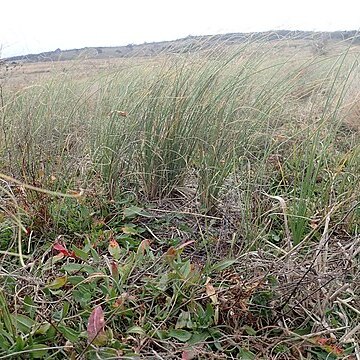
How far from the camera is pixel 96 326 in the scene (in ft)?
3.03

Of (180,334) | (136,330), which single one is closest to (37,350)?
(136,330)

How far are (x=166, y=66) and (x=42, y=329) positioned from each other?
4.73 feet

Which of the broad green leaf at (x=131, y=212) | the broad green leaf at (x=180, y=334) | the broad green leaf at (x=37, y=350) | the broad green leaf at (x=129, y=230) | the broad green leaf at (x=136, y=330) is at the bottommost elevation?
the broad green leaf at (x=180, y=334)

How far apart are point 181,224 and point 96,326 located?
0.66 m

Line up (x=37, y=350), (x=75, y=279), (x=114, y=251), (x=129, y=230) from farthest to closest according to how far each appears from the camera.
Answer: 1. (x=129, y=230)
2. (x=114, y=251)
3. (x=75, y=279)
4. (x=37, y=350)

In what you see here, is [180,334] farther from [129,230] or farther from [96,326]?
[129,230]

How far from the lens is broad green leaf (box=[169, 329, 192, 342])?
1.02 meters

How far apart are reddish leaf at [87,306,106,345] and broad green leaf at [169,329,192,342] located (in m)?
0.18

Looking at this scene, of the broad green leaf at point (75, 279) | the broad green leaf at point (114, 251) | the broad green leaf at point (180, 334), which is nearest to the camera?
the broad green leaf at point (180, 334)

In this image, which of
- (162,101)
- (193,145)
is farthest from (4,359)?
(162,101)

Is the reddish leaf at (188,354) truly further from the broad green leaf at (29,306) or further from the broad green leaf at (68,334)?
the broad green leaf at (29,306)

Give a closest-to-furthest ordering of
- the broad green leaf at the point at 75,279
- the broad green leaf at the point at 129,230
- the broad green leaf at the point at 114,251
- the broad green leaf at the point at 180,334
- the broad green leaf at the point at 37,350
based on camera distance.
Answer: the broad green leaf at the point at 37,350, the broad green leaf at the point at 180,334, the broad green leaf at the point at 75,279, the broad green leaf at the point at 114,251, the broad green leaf at the point at 129,230

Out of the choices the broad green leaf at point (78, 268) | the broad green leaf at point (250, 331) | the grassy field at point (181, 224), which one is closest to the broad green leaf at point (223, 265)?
the grassy field at point (181, 224)

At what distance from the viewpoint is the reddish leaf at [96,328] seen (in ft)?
3.01
